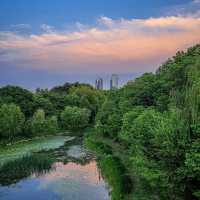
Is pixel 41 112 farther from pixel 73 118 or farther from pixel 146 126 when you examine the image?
pixel 146 126

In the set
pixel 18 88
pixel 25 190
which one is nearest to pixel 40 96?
pixel 18 88

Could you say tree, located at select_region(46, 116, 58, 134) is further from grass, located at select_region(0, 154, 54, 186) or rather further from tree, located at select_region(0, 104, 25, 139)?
grass, located at select_region(0, 154, 54, 186)

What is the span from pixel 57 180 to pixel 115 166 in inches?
279

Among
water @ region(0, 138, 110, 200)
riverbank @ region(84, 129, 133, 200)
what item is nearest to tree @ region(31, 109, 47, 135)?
riverbank @ region(84, 129, 133, 200)

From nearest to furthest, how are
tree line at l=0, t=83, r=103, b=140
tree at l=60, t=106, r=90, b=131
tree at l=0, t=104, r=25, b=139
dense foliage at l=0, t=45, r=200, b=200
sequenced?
dense foliage at l=0, t=45, r=200, b=200
tree at l=0, t=104, r=25, b=139
tree line at l=0, t=83, r=103, b=140
tree at l=60, t=106, r=90, b=131

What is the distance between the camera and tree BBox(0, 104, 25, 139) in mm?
69250

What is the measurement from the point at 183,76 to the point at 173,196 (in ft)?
88.5

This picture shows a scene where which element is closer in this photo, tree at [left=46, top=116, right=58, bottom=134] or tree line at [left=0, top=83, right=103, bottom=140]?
tree line at [left=0, top=83, right=103, bottom=140]

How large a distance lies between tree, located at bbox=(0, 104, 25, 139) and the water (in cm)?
1589

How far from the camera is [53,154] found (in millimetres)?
57250

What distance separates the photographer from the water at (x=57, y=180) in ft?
114

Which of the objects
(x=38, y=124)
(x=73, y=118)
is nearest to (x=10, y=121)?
(x=38, y=124)

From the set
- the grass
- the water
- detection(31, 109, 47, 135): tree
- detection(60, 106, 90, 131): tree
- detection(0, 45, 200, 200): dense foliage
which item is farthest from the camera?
detection(60, 106, 90, 131): tree

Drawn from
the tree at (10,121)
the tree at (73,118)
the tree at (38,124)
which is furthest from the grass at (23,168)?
the tree at (73,118)
